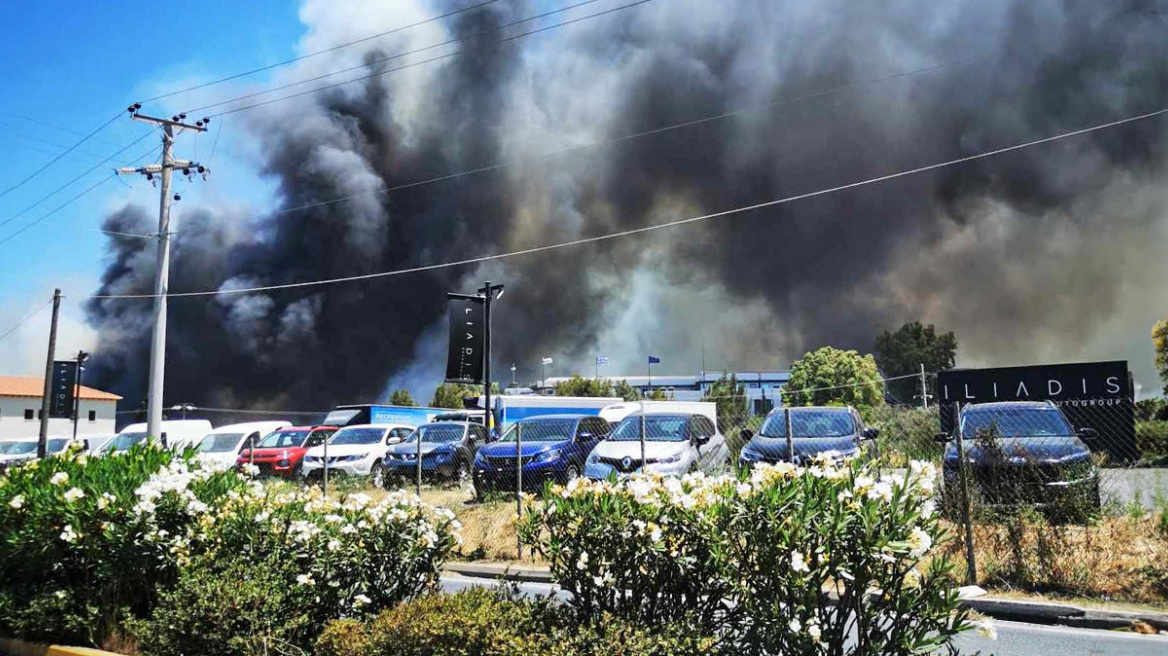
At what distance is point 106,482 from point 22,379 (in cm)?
9813

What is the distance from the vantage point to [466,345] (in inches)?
1179

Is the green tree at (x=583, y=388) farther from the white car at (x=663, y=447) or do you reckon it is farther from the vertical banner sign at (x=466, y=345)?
the white car at (x=663, y=447)

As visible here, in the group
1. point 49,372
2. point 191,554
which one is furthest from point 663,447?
point 49,372

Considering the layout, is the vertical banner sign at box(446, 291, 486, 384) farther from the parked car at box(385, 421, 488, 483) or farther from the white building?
the white building

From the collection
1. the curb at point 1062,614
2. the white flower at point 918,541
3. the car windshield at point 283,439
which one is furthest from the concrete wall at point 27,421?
the white flower at point 918,541

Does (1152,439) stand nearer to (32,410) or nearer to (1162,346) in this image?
(1162,346)

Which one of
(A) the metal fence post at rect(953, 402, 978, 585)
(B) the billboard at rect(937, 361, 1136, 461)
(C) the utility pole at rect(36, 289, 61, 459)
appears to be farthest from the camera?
(C) the utility pole at rect(36, 289, 61, 459)

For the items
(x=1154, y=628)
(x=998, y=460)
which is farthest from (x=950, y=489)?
(x=1154, y=628)

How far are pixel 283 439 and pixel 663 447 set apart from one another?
550 inches

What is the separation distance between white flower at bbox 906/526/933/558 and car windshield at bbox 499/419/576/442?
14.6 meters

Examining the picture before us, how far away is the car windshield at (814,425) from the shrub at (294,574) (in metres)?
10.3

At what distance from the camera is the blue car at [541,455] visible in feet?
56.6

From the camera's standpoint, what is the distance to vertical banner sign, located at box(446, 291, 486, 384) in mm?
29734

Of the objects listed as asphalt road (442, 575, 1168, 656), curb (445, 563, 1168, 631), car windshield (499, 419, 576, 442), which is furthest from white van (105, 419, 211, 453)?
asphalt road (442, 575, 1168, 656)
